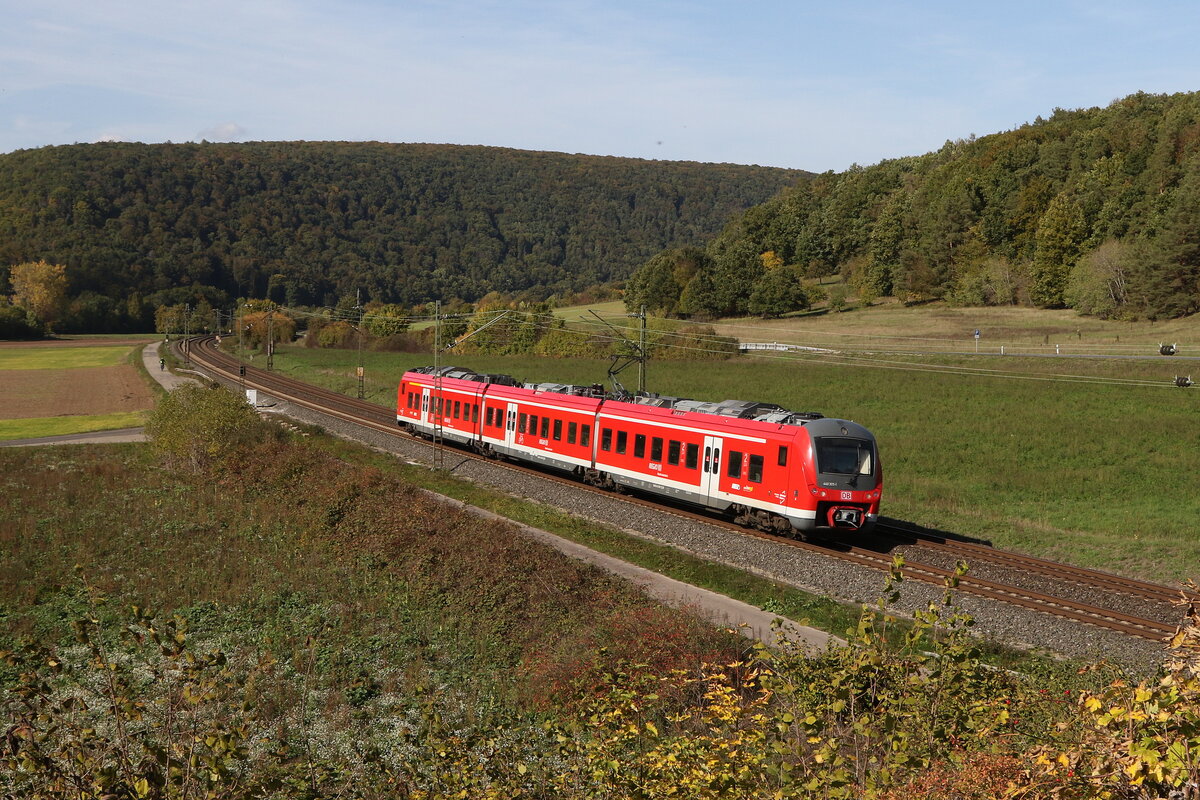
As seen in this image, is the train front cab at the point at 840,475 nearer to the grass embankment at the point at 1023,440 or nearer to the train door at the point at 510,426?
the grass embankment at the point at 1023,440

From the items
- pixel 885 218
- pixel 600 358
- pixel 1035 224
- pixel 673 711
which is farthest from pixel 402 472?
pixel 885 218

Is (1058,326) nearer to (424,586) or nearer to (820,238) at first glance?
(820,238)

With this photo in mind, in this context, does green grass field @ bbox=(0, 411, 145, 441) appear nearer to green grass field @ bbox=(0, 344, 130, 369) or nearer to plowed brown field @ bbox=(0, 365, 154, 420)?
plowed brown field @ bbox=(0, 365, 154, 420)

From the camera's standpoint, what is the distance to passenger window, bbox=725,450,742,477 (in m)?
26.5

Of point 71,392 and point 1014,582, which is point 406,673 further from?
point 71,392

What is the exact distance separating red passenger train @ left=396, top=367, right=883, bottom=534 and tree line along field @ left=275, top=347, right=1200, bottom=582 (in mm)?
7043

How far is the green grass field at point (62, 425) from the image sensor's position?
2026 inches

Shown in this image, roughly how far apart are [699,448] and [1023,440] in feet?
67.3

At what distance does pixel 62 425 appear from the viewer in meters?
54.5

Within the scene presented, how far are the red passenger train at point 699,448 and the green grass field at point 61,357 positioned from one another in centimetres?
7247

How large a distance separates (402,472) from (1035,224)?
75.6 metres

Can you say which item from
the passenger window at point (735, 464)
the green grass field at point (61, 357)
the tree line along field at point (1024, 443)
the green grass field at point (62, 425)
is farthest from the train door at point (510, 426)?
the green grass field at point (61, 357)

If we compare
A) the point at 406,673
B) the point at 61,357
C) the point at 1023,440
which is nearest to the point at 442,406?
the point at 1023,440

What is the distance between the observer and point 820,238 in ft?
402
